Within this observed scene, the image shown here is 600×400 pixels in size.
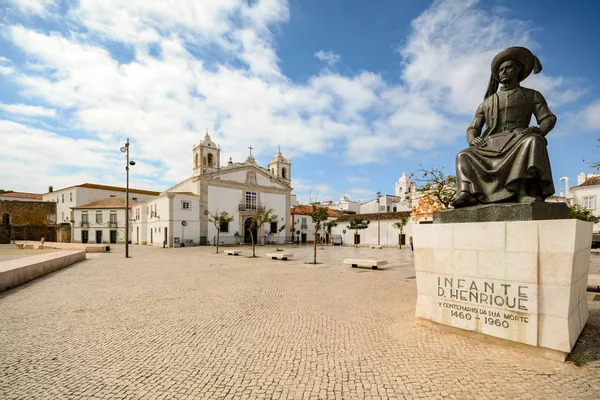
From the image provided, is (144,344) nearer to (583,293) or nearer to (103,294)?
(103,294)

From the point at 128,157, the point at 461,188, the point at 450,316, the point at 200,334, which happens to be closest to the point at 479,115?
the point at 461,188

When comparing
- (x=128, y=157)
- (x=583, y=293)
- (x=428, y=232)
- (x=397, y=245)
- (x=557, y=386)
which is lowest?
(x=397, y=245)

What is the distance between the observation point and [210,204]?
1379 inches

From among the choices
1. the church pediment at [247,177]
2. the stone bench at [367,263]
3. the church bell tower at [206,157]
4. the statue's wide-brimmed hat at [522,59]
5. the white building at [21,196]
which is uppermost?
the church bell tower at [206,157]

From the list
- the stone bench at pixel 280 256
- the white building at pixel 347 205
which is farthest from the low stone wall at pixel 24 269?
the white building at pixel 347 205

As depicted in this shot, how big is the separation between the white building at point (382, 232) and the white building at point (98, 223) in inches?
1273

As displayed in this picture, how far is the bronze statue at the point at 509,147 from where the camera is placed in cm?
413

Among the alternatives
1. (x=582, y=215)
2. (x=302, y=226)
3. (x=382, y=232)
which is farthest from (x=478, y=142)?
(x=302, y=226)

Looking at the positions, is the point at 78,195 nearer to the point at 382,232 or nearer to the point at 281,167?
the point at 281,167

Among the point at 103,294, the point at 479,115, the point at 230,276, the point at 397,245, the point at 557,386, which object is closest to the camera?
the point at 557,386

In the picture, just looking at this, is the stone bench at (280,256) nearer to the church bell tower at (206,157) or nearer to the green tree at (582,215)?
the green tree at (582,215)

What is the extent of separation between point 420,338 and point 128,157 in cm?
2055

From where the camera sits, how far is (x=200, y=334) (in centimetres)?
473

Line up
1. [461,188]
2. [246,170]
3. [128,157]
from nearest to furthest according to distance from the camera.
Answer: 1. [461,188]
2. [128,157]
3. [246,170]
